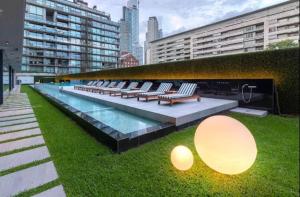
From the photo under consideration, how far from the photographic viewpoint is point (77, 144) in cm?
415

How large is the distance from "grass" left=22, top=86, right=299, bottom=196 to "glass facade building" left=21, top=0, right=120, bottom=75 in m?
54.8

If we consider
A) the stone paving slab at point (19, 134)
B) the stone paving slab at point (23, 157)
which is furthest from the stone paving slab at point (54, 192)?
the stone paving slab at point (19, 134)

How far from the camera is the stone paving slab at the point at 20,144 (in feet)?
13.2

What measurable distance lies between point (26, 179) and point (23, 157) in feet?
3.05

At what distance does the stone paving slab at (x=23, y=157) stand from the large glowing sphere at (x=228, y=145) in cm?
296

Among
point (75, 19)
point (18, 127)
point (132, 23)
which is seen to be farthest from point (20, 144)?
point (75, 19)

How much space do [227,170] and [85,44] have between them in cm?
6586

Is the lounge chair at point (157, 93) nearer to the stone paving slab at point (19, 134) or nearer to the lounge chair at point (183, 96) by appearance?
the lounge chair at point (183, 96)

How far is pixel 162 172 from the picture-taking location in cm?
291

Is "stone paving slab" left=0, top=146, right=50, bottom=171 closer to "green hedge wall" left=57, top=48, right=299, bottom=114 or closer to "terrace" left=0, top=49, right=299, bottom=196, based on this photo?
"terrace" left=0, top=49, right=299, bottom=196

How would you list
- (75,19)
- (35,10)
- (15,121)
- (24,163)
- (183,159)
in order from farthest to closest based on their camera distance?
1. (75,19)
2. (35,10)
3. (15,121)
4. (24,163)
5. (183,159)

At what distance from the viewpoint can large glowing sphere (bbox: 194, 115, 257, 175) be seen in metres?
2.20

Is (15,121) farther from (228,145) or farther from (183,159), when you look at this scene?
(228,145)

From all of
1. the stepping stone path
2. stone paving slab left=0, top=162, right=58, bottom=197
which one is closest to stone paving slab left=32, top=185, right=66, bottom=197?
the stepping stone path
